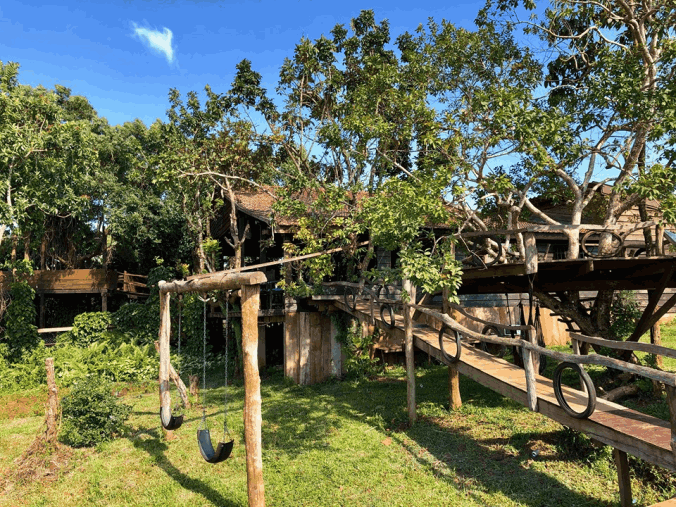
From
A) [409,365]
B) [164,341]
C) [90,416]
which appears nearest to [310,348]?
[409,365]

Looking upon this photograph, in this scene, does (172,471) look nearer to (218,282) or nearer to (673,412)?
(218,282)

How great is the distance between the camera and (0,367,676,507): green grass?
6.77 meters

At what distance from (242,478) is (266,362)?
10861 millimetres

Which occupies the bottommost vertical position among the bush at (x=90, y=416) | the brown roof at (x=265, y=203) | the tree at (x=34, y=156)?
the bush at (x=90, y=416)

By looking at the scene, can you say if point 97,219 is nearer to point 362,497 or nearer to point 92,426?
point 92,426

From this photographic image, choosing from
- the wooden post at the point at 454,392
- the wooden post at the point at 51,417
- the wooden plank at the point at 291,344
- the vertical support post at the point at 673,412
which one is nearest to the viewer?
the vertical support post at the point at 673,412

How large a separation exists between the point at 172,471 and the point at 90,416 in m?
3.07

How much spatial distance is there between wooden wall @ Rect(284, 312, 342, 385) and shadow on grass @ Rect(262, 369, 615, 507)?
54 centimetres

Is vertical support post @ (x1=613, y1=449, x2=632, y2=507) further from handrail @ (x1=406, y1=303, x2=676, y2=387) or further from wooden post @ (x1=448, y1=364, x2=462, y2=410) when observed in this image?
wooden post @ (x1=448, y1=364, x2=462, y2=410)

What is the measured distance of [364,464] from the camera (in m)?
8.03

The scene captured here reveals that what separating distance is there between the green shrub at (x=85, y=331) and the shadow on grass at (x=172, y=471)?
12347 mm

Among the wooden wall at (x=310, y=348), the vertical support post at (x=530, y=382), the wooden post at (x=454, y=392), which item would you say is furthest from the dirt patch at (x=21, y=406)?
the vertical support post at (x=530, y=382)

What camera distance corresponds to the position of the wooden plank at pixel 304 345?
1495 centimetres

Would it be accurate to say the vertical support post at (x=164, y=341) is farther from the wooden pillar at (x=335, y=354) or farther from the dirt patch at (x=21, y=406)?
the dirt patch at (x=21, y=406)
